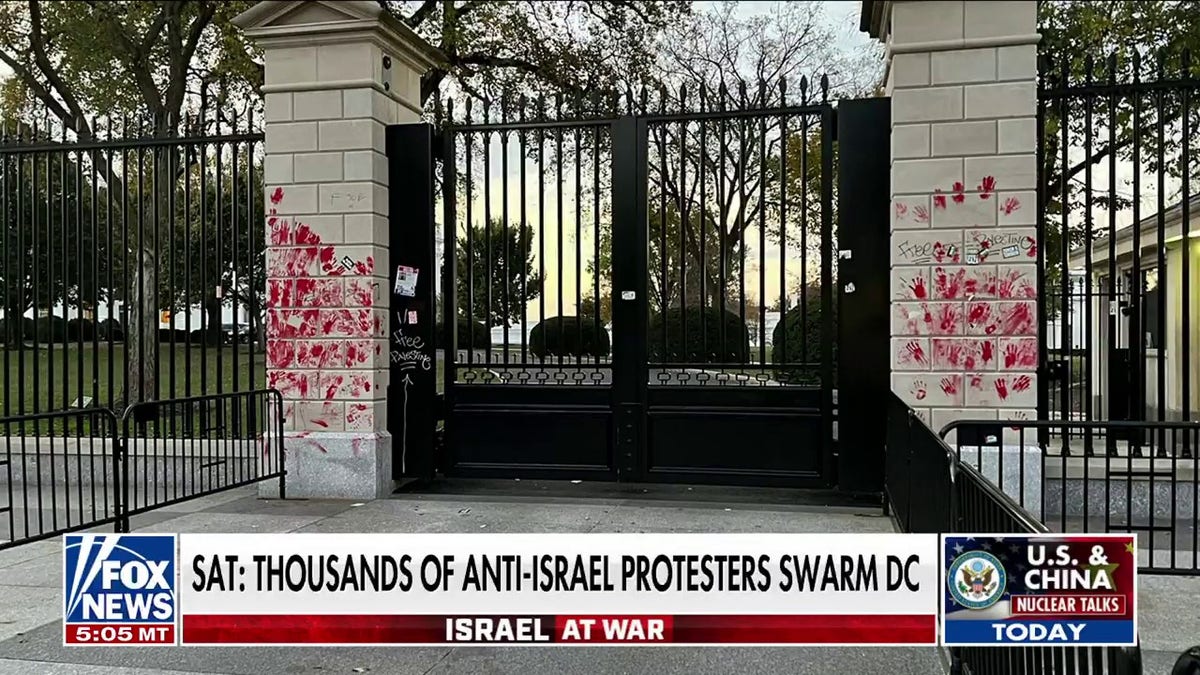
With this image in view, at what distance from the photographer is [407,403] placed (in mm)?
8203

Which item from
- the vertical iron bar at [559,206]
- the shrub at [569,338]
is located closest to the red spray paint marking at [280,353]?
the shrub at [569,338]

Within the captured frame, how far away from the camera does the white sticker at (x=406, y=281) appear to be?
812cm

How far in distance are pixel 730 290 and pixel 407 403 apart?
3139mm

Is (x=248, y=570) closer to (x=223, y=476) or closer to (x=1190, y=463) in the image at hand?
(x=223, y=476)

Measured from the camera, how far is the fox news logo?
13.0 feet

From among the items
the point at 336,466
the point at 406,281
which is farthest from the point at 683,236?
the point at 336,466

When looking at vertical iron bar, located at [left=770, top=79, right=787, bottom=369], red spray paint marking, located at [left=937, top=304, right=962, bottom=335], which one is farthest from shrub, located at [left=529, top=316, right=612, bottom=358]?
red spray paint marking, located at [left=937, top=304, right=962, bottom=335]

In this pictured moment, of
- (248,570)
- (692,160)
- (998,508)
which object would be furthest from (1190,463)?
(248,570)

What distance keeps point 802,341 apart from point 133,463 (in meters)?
5.62

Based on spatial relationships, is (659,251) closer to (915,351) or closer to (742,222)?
(742,222)

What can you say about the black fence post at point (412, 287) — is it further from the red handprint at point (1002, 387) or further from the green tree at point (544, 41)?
the green tree at point (544, 41)

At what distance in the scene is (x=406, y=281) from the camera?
26.7 feet

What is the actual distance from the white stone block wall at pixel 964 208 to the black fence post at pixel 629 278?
82.6 inches

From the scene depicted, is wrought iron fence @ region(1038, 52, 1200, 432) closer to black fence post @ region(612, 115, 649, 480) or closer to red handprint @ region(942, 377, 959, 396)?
red handprint @ region(942, 377, 959, 396)
